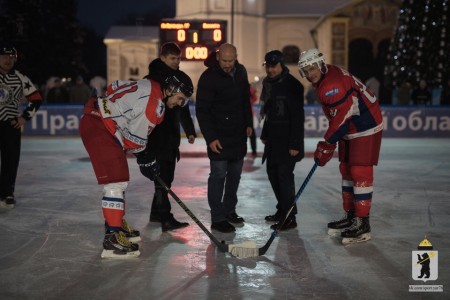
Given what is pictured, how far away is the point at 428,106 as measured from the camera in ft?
57.7

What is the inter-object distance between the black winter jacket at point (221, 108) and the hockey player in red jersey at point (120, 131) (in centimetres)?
90

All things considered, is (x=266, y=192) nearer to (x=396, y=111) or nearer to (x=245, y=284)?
(x=245, y=284)

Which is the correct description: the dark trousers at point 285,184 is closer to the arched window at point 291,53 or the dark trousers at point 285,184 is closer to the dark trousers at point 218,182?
the dark trousers at point 218,182

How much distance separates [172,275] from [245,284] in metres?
0.57

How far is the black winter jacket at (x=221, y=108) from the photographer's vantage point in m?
6.63

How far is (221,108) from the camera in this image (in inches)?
264

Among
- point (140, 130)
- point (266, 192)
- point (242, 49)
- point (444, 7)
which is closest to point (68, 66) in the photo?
point (242, 49)

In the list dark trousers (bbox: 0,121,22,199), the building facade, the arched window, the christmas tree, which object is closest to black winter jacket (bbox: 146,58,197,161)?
dark trousers (bbox: 0,121,22,199)

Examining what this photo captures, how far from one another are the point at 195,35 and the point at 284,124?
10.8 metres

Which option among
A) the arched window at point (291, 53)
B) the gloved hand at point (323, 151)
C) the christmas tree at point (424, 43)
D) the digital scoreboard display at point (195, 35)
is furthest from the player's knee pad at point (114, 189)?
the arched window at point (291, 53)

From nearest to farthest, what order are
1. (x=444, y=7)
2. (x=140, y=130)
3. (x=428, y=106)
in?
1. (x=140, y=130)
2. (x=428, y=106)
3. (x=444, y=7)

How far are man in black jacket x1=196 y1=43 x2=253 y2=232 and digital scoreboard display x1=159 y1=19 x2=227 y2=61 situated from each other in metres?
10.5

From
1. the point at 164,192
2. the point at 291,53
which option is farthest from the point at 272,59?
the point at 291,53

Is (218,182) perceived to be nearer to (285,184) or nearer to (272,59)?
(285,184)
